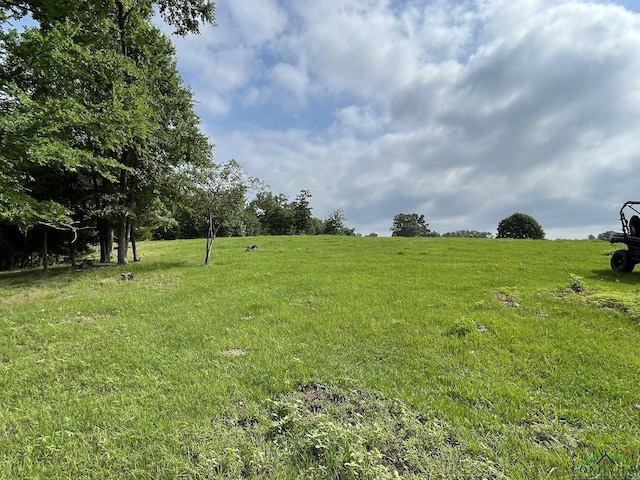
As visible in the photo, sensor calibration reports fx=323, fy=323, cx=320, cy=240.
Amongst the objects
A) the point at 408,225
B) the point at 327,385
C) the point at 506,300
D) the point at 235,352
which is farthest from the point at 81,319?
the point at 408,225

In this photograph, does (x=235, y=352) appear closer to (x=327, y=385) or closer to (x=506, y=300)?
(x=327, y=385)

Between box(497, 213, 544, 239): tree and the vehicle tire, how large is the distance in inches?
2065

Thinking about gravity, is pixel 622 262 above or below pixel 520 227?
below

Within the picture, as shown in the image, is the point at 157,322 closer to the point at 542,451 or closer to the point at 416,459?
the point at 416,459

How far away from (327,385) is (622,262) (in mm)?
15717

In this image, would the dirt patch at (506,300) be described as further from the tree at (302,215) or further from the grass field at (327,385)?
the tree at (302,215)

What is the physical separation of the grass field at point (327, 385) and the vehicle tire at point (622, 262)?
323 cm

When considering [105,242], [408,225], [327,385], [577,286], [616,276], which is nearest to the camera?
[327,385]

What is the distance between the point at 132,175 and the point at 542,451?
76.9 feet

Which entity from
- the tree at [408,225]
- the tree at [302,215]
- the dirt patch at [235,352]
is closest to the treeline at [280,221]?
the tree at [302,215]

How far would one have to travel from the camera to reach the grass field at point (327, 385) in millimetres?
3512

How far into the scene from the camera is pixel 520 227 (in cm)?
6209

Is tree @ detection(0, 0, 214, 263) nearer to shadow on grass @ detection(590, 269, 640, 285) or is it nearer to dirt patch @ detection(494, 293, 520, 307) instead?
dirt patch @ detection(494, 293, 520, 307)

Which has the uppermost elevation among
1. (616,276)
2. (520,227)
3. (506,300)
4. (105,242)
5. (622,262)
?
(520,227)
